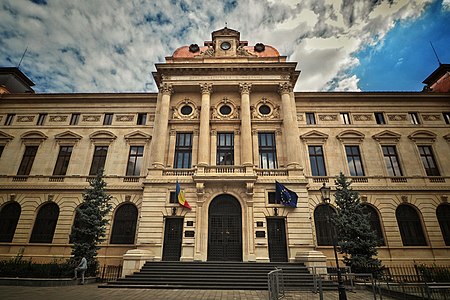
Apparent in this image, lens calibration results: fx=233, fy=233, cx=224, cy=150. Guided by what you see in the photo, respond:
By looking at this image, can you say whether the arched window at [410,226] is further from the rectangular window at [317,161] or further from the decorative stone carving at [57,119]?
the decorative stone carving at [57,119]

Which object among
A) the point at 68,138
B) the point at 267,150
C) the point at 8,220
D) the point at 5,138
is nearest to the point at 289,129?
the point at 267,150

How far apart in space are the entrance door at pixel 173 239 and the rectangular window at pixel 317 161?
523 inches

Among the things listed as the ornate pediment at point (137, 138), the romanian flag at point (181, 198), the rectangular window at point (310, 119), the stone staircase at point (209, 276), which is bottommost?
the stone staircase at point (209, 276)

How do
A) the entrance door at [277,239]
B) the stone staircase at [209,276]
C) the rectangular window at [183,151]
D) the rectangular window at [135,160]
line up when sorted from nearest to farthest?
the stone staircase at [209,276] → the entrance door at [277,239] → the rectangular window at [183,151] → the rectangular window at [135,160]

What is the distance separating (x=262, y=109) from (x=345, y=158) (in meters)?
9.45

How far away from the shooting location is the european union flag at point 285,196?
59.7 ft

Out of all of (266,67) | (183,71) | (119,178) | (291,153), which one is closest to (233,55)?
(266,67)

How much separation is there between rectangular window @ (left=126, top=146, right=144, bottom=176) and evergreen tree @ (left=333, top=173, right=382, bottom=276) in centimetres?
1804

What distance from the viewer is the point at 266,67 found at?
76.6 feet

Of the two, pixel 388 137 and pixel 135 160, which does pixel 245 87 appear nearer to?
pixel 135 160

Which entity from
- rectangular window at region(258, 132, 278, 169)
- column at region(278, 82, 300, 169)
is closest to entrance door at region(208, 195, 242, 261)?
rectangular window at region(258, 132, 278, 169)

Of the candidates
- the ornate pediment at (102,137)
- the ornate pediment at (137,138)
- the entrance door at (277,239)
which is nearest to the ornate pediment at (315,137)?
the entrance door at (277,239)

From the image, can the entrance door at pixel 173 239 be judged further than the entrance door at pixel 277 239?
Yes

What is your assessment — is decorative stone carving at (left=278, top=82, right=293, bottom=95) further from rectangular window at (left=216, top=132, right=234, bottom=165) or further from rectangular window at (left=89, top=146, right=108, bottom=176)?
rectangular window at (left=89, top=146, right=108, bottom=176)
